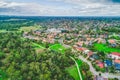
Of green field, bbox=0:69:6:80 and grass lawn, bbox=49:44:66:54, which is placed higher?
green field, bbox=0:69:6:80

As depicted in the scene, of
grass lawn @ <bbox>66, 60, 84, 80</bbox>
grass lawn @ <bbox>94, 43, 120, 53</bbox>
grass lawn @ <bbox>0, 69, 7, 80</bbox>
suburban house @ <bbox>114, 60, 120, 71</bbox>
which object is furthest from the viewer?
grass lawn @ <bbox>94, 43, 120, 53</bbox>

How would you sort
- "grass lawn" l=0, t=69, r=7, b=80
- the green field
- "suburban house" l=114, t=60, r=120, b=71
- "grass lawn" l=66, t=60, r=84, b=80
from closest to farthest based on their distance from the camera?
"grass lawn" l=0, t=69, r=7, b=80, the green field, "grass lawn" l=66, t=60, r=84, b=80, "suburban house" l=114, t=60, r=120, b=71

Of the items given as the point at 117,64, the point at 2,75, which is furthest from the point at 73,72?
the point at 2,75

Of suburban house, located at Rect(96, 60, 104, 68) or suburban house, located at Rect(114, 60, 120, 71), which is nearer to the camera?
suburban house, located at Rect(114, 60, 120, 71)

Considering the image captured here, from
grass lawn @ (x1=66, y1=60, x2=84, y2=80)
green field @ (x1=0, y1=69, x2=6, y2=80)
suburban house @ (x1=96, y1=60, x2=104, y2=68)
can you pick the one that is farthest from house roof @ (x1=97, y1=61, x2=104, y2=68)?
green field @ (x1=0, y1=69, x2=6, y2=80)

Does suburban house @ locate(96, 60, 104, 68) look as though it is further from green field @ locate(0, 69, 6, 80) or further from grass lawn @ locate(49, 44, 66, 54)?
green field @ locate(0, 69, 6, 80)

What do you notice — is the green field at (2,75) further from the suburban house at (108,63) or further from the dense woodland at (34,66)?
the suburban house at (108,63)

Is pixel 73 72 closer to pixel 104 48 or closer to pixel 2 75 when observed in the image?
pixel 2 75

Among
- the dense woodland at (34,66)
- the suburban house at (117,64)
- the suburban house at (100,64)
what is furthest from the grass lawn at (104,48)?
the dense woodland at (34,66)

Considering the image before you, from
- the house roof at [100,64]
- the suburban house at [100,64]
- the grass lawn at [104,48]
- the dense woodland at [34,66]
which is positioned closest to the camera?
the dense woodland at [34,66]

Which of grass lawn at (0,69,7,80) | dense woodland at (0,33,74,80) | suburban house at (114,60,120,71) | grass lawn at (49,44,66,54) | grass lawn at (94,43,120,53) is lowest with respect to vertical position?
grass lawn at (94,43,120,53)

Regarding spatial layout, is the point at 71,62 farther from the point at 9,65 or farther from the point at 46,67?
the point at 9,65

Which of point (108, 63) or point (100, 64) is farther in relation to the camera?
point (108, 63)
